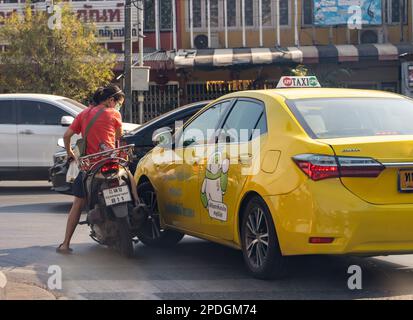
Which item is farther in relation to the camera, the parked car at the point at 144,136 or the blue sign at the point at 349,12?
the blue sign at the point at 349,12

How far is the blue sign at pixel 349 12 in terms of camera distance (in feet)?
81.4

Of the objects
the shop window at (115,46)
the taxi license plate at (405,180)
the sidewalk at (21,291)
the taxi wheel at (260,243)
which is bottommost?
the sidewalk at (21,291)

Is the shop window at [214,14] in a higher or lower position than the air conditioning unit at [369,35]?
higher

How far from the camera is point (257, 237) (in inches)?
260

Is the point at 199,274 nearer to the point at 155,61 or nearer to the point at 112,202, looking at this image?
the point at 112,202

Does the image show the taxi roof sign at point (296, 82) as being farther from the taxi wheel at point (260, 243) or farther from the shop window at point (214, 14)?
the shop window at point (214, 14)

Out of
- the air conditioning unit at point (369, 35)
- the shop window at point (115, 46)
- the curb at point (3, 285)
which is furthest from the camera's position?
the shop window at point (115, 46)

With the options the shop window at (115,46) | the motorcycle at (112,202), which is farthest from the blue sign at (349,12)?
the motorcycle at (112,202)

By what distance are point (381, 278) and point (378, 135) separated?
4.16 ft

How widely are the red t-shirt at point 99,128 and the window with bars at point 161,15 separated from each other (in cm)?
1822

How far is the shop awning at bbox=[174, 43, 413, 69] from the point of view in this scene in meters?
23.5

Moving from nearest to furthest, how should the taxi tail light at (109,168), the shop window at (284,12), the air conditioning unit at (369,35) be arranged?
the taxi tail light at (109,168)
the air conditioning unit at (369,35)
the shop window at (284,12)

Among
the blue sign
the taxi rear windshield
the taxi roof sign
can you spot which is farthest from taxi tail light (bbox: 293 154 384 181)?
the blue sign

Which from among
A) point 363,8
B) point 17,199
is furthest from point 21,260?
point 363,8
